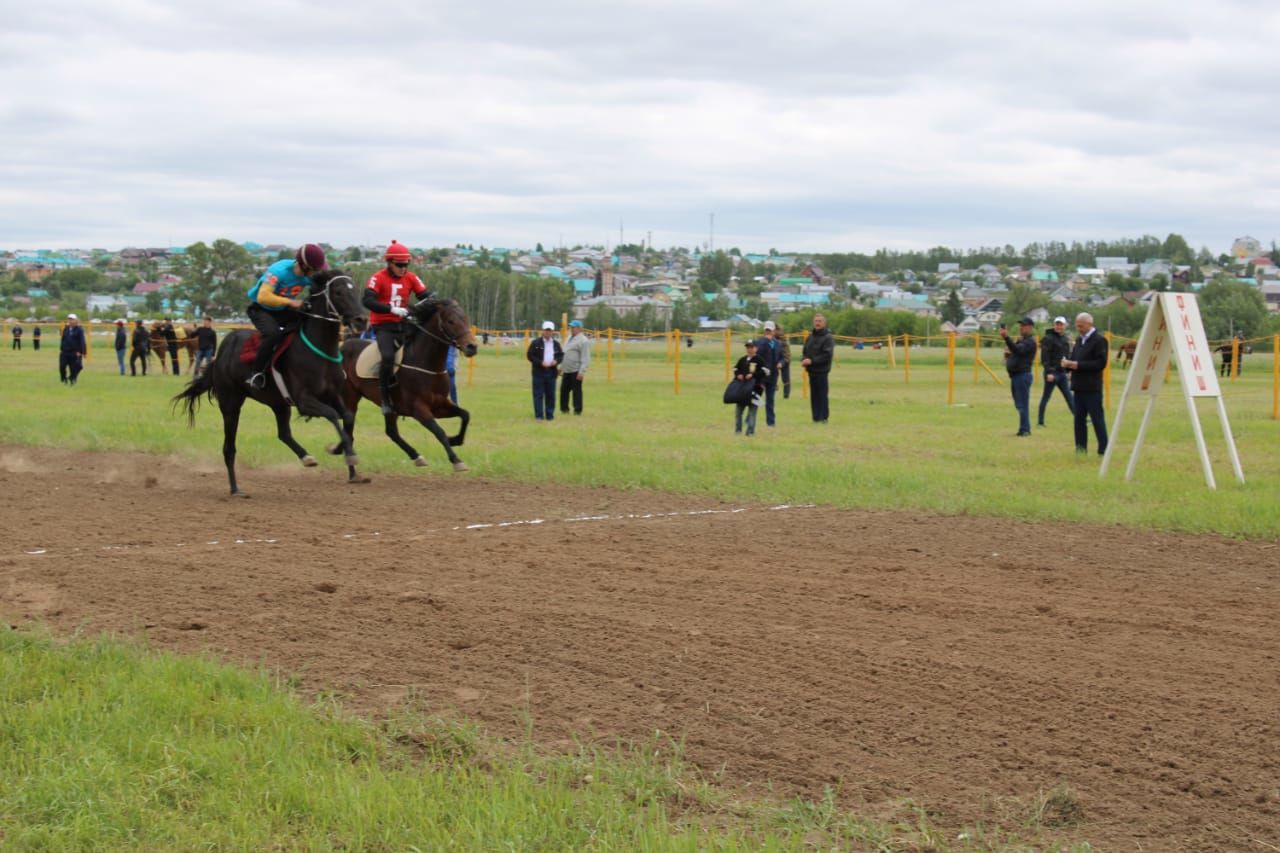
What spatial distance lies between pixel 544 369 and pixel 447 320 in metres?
9.34

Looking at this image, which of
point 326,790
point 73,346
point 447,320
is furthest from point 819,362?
point 73,346

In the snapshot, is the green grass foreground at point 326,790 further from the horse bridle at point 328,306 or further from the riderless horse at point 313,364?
the horse bridle at point 328,306

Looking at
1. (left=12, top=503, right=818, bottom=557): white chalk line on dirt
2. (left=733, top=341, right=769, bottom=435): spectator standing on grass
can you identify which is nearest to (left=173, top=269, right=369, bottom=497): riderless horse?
(left=12, top=503, right=818, bottom=557): white chalk line on dirt

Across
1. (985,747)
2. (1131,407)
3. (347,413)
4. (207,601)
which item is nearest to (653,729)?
(985,747)

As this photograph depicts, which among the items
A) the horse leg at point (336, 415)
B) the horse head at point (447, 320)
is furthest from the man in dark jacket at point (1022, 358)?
the horse leg at point (336, 415)

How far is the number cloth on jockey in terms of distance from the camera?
1452 centimetres

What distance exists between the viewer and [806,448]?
20062 mm

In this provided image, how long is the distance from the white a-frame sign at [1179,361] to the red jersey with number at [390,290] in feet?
28.5

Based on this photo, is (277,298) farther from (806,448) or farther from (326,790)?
(326,790)

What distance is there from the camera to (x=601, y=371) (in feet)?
167

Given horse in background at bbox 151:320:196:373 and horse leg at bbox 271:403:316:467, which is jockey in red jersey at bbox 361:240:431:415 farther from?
horse in background at bbox 151:320:196:373

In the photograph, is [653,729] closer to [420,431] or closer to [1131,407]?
[420,431]

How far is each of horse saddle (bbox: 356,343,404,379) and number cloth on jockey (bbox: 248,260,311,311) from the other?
1.69 meters

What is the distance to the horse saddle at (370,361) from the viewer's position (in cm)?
1631
